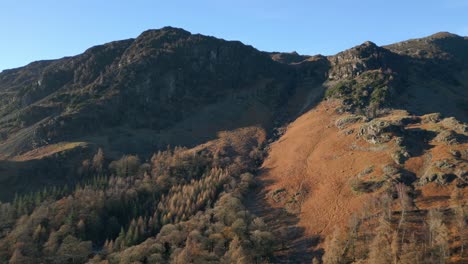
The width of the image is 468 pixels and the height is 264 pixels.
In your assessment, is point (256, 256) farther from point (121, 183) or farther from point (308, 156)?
point (308, 156)

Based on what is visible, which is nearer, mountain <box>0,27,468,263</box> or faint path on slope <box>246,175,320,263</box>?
mountain <box>0,27,468,263</box>

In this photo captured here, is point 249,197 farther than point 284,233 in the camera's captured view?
Yes

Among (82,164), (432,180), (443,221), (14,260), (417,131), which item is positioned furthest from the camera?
(82,164)

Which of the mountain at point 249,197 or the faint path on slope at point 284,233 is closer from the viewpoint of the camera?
the mountain at point 249,197

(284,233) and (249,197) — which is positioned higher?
(249,197)

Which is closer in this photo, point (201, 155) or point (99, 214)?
point (99, 214)

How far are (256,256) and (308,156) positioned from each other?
254 ft

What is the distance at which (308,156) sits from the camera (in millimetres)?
174500

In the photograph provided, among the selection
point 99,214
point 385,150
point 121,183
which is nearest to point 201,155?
point 121,183

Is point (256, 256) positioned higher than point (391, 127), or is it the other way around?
point (391, 127)

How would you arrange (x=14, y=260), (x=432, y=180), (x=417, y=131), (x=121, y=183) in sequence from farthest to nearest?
(x=417, y=131)
(x=121, y=183)
(x=432, y=180)
(x=14, y=260)

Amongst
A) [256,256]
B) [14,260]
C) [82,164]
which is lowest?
[256,256]

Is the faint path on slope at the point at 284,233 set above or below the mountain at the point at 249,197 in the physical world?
below

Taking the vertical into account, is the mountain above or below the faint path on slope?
above
